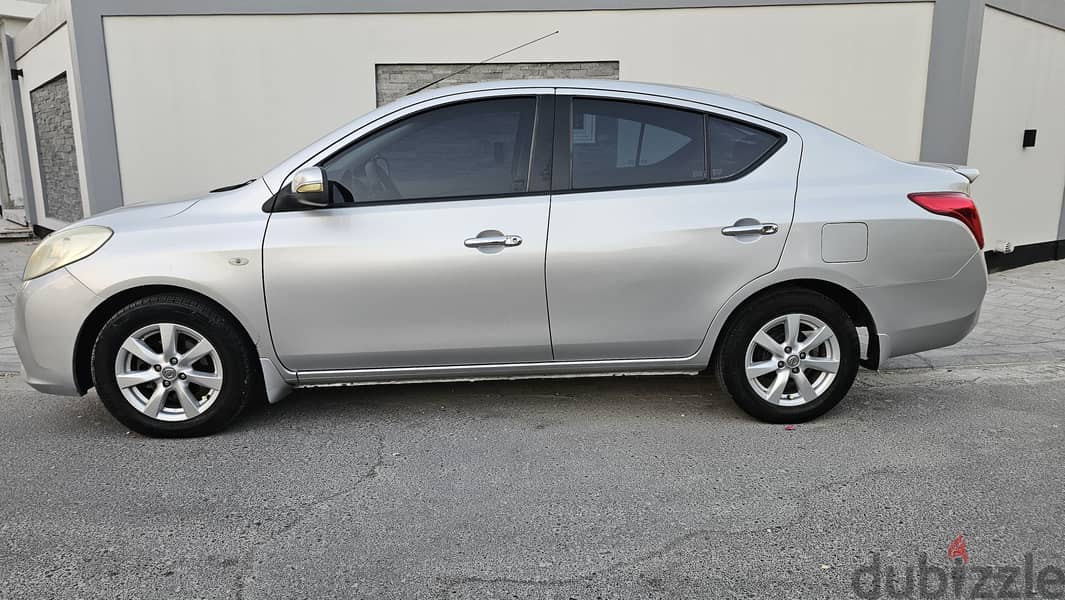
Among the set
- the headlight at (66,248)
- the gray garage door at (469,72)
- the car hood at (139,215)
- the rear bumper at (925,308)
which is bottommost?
the rear bumper at (925,308)

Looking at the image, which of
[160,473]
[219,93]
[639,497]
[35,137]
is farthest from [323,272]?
[35,137]

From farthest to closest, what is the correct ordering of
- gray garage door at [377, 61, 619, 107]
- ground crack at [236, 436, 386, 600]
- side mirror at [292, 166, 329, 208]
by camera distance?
gray garage door at [377, 61, 619, 107] → side mirror at [292, 166, 329, 208] → ground crack at [236, 436, 386, 600]

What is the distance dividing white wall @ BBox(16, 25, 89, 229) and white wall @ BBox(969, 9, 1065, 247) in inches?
391

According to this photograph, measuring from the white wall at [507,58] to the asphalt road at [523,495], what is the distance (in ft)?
13.9

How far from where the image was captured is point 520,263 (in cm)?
372

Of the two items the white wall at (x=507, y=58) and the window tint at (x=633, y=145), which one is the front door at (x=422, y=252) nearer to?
the window tint at (x=633, y=145)

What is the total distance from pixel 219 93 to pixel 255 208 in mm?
4900

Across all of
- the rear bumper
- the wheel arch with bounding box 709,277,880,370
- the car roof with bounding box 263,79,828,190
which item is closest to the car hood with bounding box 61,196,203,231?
the car roof with bounding box 263,79,828,190

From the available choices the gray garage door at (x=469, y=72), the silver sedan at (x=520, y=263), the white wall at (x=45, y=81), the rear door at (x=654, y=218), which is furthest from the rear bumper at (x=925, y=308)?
the white wall at (x=45, y=81)

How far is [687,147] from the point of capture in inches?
154

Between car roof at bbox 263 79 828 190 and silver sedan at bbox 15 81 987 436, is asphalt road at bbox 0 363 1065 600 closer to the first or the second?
silver sedan at bbox 15 81 987 436

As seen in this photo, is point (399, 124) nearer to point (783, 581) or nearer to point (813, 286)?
point (813, 286)

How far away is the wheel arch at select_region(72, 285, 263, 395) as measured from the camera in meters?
3.75

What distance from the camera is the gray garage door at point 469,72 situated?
7.95 m
